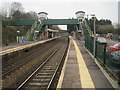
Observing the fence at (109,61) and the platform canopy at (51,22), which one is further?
the platform canopy at (51,22)

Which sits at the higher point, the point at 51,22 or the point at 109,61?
the point at 51,22

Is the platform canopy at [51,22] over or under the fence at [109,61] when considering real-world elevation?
over

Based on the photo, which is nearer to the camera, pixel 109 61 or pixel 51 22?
pixel 109 61

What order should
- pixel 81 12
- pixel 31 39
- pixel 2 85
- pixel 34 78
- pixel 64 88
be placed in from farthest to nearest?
pixel 81 12 < pixel 31 39 < pixel 34 78 < pixel 2 85 < pixel 64 88

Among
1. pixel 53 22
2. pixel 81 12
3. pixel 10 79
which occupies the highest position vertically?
pixel 81 12

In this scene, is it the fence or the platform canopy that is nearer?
the fence

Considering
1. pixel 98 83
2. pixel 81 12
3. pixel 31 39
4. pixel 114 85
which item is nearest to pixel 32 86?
pixel 98 83

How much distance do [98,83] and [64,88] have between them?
1638 mm

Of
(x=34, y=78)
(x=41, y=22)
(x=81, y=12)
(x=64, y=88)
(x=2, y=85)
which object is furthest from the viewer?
(x=81, y=12)

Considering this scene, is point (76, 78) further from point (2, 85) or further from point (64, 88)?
point (2, 85)

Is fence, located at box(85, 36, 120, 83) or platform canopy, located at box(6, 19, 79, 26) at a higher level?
platform canopy, located at box(6, 19, 79, 26)

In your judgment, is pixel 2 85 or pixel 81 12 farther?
pixel 81 12

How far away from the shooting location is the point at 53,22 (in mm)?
49906

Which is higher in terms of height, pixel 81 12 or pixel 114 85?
pixel 81 12
